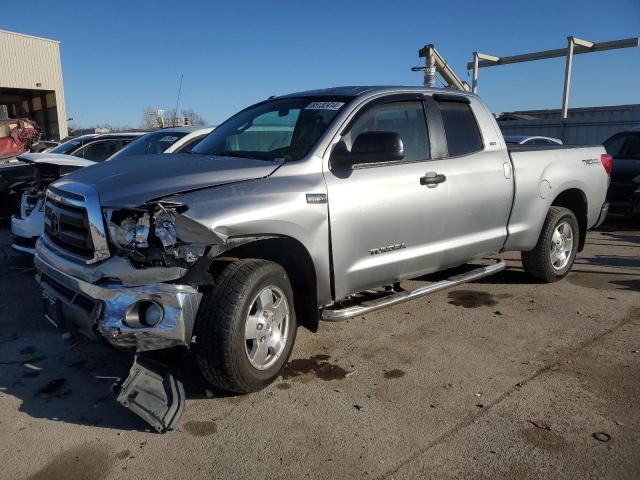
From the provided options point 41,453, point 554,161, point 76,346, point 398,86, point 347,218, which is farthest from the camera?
point 554,161

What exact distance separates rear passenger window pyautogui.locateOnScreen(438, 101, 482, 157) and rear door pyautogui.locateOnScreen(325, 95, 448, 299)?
0.26m

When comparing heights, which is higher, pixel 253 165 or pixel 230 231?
pixel 253 165

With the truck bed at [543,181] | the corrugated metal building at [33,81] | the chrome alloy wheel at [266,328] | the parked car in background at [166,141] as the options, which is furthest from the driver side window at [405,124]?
the corrugated metal building at [33,81]

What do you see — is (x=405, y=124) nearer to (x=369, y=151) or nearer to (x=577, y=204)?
(x=369, y=151)

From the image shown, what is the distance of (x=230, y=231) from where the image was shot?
10.1 feet

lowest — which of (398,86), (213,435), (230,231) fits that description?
(213,435)

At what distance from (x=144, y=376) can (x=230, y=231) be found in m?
0.96

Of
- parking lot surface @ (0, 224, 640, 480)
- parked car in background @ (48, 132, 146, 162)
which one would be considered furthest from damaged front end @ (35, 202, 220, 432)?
parked car in background @ (48, 132, 146, 162)

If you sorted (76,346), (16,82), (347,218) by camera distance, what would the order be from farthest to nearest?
(16,82), (76,346), (347,218)

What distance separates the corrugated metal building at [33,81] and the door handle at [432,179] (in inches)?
1228

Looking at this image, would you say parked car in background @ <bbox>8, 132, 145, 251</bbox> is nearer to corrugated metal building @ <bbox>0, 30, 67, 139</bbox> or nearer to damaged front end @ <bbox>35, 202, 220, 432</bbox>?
damaged front end @ <bbox>35, 202, 220, 432</bbox>

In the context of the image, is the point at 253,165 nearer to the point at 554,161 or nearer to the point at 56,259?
the point at 56,259

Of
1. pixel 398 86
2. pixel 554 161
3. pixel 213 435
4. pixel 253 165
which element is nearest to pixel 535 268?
pixel 554 161

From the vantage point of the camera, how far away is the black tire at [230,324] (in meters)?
3.05
